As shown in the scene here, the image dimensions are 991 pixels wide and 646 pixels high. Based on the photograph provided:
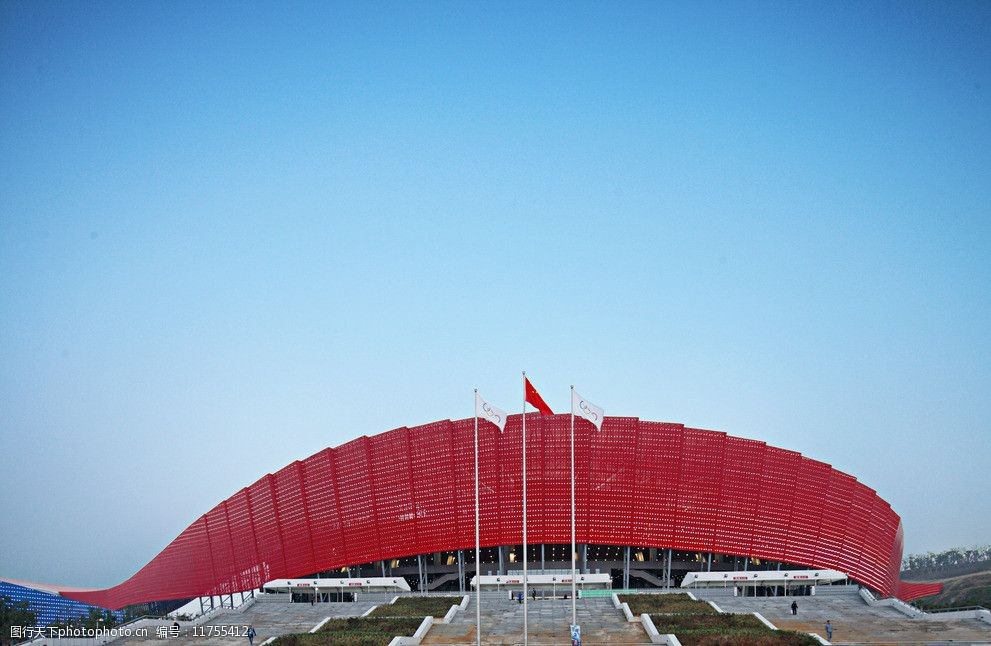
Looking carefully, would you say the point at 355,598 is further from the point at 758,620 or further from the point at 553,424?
the point at 758,620

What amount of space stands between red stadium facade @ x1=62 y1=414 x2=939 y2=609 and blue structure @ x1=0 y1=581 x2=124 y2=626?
73.3 feet

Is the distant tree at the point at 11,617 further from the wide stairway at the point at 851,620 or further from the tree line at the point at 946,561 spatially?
the tree line at the point at 946,561

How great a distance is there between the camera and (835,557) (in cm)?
5169

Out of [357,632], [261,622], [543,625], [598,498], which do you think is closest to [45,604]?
[261,622]

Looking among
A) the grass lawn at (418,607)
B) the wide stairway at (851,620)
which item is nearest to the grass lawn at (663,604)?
the wide stairway at (851,620)

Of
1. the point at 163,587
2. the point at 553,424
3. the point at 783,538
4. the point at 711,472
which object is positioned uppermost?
the point at 553,424

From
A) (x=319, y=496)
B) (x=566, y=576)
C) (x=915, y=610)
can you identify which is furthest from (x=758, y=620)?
(x=319, y=496)

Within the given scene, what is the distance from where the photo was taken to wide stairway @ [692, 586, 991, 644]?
31219 millimetres

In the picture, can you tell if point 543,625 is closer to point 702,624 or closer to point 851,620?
point 702,624

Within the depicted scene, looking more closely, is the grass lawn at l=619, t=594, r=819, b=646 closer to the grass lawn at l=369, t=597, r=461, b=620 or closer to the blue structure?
the grass lawn at l=369, t=597, r=461, b=620

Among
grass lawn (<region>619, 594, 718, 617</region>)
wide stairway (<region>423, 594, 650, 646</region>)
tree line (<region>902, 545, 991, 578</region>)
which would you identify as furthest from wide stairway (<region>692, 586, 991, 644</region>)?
tree line (<region>902, 545, 991, 578</region>)

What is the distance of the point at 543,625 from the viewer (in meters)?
34.7

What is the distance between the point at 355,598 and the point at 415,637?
56.0ft

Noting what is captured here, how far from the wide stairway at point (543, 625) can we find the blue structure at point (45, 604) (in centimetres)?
3731
